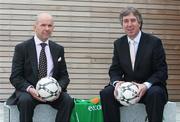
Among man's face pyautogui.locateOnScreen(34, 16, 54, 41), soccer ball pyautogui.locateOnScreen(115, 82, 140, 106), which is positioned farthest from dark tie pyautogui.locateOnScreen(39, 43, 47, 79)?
soccer ball pyautogui.locateOnScreen(115, 82, 140, 106)

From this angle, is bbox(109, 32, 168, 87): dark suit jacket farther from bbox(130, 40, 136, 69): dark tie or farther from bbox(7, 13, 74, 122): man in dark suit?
bbox(7, 13, 74, 122): man in dark suit

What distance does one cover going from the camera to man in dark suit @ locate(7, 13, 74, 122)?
16.1 feet

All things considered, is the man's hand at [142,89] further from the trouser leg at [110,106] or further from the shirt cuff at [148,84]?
the trouser leg at [110,106]

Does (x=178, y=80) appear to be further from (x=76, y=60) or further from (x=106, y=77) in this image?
(x=76, y=60)

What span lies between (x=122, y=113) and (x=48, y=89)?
3.02 feet

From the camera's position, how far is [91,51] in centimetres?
924

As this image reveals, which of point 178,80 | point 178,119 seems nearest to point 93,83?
point 178,80

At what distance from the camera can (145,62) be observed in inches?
203

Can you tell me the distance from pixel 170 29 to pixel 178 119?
8.85 ft

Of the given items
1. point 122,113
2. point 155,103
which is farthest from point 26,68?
point 155,103

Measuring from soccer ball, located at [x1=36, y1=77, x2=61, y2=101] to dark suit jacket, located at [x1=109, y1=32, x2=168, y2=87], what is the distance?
0.69 m

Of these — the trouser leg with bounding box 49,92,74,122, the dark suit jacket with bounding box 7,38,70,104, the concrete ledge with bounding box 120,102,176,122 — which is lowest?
the concrete ledge with bounding box 120,102,176,122

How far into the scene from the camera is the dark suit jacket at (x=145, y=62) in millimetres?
5145

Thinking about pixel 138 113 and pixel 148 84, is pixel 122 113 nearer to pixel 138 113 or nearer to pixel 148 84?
pixel 138 113
